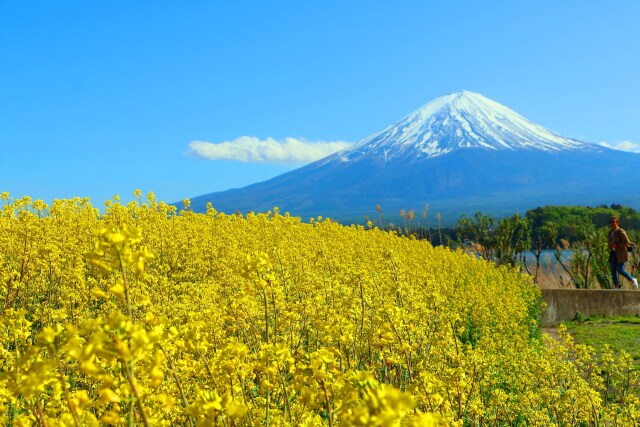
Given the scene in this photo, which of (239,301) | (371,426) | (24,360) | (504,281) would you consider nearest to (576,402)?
(239,301)

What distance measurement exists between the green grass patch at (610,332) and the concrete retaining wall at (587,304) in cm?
30

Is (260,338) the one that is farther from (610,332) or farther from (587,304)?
(587,304)

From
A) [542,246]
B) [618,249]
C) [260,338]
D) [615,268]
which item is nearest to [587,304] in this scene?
[618,249]

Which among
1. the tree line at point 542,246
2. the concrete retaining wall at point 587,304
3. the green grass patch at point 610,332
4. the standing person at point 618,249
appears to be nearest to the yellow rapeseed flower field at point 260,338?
the green grass patch at point 610,332

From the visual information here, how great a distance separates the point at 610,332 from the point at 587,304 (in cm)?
197

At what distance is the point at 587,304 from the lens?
1211cm

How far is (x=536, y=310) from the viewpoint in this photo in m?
11.1

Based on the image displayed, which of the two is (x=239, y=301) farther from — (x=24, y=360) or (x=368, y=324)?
(x=24, y=360)

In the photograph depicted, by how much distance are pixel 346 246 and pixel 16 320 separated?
8410mm

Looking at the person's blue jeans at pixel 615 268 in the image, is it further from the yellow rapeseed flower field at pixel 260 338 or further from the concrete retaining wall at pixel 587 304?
the yellow rapeseed flower field at pixel 260 338

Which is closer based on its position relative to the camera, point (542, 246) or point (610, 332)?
point (610, 332)

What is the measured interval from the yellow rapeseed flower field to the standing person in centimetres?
239

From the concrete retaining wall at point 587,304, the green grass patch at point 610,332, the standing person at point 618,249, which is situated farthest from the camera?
the standing person at point 618,249

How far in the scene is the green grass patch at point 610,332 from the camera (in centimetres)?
902
